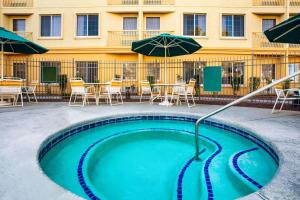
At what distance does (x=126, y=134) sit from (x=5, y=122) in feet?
8.51

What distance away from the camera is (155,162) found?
12.3 feet

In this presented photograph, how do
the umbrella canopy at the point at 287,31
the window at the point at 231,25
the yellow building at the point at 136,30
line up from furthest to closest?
the window at the point at 231,25, the yellow building at the point at 136,30, the umbrella canopy at the point at 287,31

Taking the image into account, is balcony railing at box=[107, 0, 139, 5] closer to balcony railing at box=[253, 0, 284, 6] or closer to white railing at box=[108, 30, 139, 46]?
white railing at box=[108, 30, 139, 46]

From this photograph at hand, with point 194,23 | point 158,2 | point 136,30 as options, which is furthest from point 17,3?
point 194,23

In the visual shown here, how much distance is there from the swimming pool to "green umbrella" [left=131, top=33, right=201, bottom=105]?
392cm

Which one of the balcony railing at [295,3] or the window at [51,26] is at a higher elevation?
the balcony railing at [295,3]

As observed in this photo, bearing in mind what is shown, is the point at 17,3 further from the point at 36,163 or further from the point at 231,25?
the point at 36,163

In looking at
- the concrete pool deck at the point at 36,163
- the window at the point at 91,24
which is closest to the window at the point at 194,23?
the window at the point at 91,24

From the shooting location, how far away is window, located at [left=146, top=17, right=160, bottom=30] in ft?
58.6

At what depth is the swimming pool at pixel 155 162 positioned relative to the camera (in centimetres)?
274

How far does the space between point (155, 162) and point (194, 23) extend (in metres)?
15.8

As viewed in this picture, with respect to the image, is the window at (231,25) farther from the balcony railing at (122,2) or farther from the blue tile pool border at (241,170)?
the blue tile pool border at (241,170)

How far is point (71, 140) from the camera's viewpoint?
461 centimetres

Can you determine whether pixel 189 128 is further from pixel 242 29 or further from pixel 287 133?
pixel 242 29
